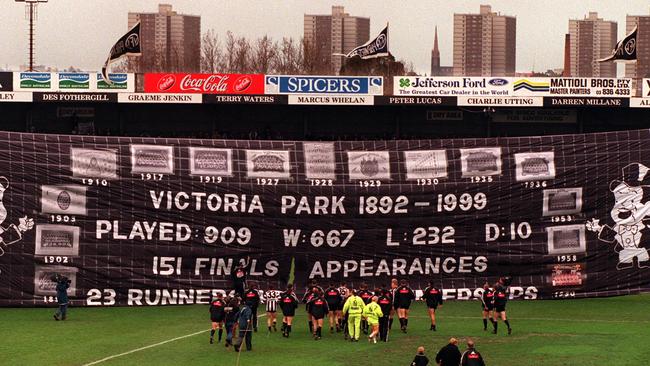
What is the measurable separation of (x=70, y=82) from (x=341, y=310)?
26.2 metres

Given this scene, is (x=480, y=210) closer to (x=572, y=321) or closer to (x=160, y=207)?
(x=572, y=321)

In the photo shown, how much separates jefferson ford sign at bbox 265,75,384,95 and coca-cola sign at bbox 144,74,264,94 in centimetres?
93

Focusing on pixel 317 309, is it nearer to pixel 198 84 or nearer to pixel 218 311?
pixel 218 311

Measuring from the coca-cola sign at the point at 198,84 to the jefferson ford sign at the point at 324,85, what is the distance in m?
0.93

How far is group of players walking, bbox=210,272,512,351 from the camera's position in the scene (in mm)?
31984

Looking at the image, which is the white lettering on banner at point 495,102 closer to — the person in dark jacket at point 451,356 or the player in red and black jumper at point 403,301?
the player in red and black jumper at point 403,301

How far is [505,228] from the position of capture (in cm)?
4297

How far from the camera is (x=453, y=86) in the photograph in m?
55.9

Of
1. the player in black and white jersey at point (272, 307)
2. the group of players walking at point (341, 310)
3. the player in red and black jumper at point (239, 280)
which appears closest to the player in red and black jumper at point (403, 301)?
the group of players walking at point (341, 310)

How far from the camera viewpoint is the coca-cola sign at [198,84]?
56.4 m

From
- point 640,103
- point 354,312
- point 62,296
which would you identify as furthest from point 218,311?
point 640,103

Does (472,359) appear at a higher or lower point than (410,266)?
lower

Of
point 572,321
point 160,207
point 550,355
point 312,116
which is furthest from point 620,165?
point 312,116

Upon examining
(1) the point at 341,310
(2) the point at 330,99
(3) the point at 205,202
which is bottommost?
(1) the point at 341,310
